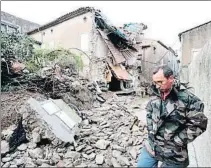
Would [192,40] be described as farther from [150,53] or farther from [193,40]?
[150,53]

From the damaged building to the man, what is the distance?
9681 mm

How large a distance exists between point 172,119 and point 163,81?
30cm

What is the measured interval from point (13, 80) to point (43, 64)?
197 centimetres

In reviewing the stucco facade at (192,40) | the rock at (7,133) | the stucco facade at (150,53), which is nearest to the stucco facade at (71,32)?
the stucco facade at (192,40)

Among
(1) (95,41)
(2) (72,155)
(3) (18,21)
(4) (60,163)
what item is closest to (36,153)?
(4) (60,163)

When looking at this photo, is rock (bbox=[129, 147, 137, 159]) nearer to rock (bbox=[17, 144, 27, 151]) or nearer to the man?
rock (bbox=[17, 144, 27, 151])

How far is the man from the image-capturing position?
2.04 m

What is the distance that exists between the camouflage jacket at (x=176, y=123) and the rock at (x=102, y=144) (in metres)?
2.78

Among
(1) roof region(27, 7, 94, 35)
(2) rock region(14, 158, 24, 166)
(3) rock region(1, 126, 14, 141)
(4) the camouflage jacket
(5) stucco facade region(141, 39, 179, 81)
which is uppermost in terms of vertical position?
(1) roof region(27, 7, 94, 35)

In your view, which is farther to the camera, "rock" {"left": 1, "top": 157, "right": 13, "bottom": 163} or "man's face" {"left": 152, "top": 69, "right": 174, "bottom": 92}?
"rock" {"left": 1, "top": 157, "right": 13, "bottom": 163}

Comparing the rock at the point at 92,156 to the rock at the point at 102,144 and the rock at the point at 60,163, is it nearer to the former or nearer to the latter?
the rock at the point at 102,144

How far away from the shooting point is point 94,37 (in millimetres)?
12977

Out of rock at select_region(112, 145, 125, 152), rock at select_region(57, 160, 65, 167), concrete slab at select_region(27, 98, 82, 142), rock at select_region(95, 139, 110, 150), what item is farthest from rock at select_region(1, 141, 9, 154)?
rock at select_region(112, 145, 125, 152)

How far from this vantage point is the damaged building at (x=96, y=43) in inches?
506
